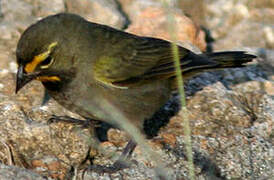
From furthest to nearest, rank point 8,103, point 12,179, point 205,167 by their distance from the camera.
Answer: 1. point 8,103
2. point 205,167
3. point 12,179

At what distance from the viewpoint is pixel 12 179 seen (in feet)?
15.5

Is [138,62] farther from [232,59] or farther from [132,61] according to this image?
[232,59]

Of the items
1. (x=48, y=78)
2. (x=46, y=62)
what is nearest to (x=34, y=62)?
(x=46, y=62)

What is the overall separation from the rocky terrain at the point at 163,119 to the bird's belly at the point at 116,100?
0.94 feet

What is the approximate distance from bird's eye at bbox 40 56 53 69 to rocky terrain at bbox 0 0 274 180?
2.45 ft

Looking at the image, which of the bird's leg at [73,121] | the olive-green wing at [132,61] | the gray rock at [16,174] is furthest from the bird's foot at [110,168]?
the olive-green wing at [132,61]

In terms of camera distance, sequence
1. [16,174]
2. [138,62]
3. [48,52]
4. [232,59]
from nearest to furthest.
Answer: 1. [16,174]
2. [48,52]
3. [138,62]
4. [232,59]

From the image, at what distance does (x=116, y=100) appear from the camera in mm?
5852

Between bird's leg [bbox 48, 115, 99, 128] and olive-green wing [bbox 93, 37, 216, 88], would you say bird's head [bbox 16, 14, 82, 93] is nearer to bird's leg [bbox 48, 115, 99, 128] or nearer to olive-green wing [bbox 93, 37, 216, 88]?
olive-green wing [bbox 93, 37, 216, 88]

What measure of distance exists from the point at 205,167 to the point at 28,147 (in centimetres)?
181

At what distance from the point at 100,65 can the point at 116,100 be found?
41 centimetres

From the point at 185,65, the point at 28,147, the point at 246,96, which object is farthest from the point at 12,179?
the point at 246,96

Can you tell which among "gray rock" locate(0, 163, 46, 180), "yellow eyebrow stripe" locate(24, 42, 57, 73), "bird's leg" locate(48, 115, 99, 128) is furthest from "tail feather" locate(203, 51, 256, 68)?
"gray rock" locate(0, 163, 46, 180)

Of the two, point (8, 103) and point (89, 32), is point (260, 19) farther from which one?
point (8, 103)
